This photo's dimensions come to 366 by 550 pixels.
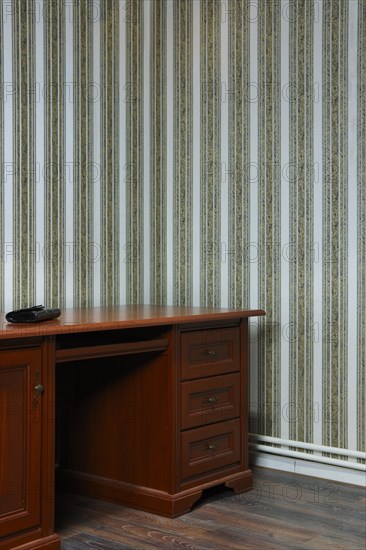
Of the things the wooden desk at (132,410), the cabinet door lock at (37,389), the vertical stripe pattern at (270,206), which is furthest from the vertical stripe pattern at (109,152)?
the cabinet door lock at (37,389)

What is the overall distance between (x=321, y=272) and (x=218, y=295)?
56cm

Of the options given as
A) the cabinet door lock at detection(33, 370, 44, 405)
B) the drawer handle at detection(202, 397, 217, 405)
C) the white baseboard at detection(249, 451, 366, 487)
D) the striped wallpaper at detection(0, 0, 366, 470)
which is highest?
the striped wallpaper at detection(0, 0, 366, 470)

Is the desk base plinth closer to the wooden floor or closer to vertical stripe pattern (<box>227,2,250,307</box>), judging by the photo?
the wooden floor

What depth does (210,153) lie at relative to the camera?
3.54 m

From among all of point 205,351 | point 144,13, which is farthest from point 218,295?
point 144,13

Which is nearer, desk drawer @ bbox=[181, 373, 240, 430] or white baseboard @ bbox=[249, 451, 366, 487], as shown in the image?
desk drawer @ bbox=[181, 373, 240, 430]

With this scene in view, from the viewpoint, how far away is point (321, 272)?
10.5 ft

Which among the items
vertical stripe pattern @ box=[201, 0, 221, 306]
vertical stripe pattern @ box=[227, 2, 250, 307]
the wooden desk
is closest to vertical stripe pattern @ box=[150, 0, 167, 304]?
vertical stripe pattern @ box=[201, 0, 221, 306]

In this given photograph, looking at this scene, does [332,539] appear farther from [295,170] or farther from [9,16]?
[9,16]

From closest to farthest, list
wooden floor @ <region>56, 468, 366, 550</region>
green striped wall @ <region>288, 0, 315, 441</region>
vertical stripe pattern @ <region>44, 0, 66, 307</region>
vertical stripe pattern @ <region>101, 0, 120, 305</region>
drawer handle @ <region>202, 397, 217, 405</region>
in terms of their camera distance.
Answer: wooden floor @ <region>56, 468, 366, 550</region>, drawer handle @ <region>202, 397, 217, 405</region>, vertical stripe pattern @ <region>44, 0, 66, 307</region>, green striped wall @ <region>288, 0, 315, 441</region>, vertical stripe pattern @ <region>101, 0, 120, 305</region>

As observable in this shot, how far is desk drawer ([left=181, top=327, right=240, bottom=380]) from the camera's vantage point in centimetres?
278

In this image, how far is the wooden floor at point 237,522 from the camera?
240 cm

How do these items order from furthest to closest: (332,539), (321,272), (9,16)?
(321,272) → (9,16) → (332,539)

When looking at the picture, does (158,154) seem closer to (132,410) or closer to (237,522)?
(132,410)
